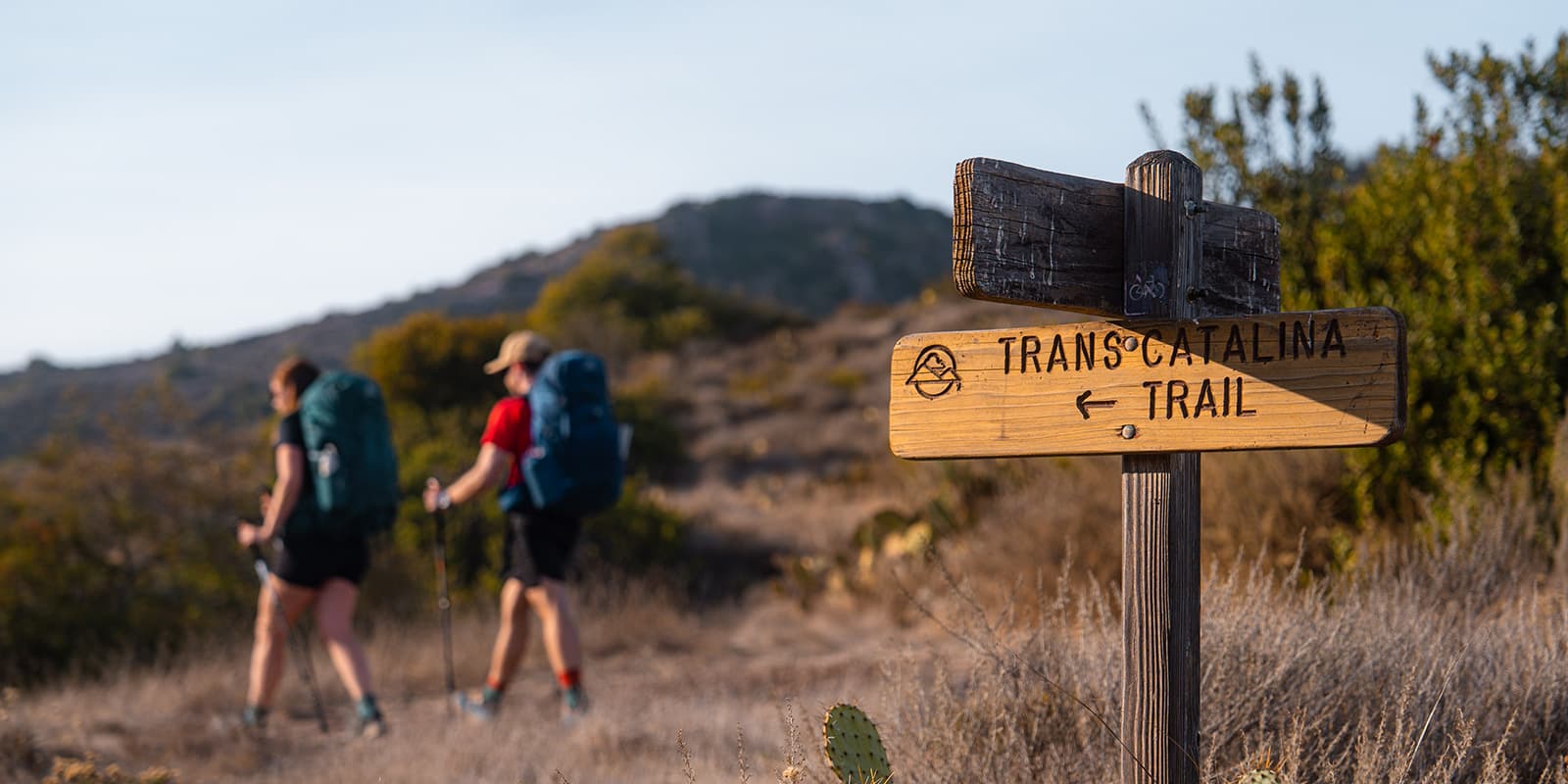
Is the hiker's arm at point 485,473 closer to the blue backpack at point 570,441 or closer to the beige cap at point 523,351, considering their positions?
the blue backpack at point 570,441

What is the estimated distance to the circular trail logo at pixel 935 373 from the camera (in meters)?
3.01

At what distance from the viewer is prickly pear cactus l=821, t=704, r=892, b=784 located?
2.91 metres

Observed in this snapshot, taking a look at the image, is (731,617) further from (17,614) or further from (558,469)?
(17,614)

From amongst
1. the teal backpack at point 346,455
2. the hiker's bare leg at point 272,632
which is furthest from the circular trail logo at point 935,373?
the hiker's bare leg at point 272,632

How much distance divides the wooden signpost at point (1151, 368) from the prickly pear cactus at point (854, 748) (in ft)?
1.74

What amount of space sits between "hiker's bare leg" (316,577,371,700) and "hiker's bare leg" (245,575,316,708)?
88 mm

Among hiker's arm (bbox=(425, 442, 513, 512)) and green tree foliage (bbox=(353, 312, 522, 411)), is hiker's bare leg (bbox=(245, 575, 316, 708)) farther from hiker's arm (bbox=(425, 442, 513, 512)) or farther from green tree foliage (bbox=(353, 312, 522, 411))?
green tree foliage (bbox=(353, 312, 522, 411))

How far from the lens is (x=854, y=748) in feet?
9.75

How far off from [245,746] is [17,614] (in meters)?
3.33

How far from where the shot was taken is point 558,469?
636 cm

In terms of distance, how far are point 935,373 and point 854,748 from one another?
835mm

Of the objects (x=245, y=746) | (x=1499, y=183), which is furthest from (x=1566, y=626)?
(x=245, y=746)

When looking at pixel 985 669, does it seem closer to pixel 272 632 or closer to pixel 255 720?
pixel 272 632

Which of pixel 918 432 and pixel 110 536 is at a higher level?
pixel 918 432
